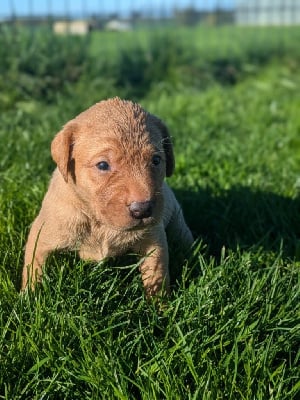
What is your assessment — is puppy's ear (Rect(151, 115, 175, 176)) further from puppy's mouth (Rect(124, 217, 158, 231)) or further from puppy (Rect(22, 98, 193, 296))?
puppy's mouth (Rect(124, 217, 158, 231))

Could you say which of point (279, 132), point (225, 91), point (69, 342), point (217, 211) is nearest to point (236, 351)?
point (69, 342)

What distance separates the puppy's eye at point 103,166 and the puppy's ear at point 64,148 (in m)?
0.18

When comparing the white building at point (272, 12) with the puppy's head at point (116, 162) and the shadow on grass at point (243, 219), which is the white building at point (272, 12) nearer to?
the shadow on grass at point (243, 219)

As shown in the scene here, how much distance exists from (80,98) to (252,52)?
5093mm

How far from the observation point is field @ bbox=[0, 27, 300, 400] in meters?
2.53

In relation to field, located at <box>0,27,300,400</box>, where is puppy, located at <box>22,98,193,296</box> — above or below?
above

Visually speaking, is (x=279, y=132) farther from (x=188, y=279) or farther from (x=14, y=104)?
(x=188, y=279)

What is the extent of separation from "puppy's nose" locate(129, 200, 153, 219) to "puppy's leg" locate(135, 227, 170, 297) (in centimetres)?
50

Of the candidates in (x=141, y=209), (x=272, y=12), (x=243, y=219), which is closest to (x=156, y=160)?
(x=141, y=209)

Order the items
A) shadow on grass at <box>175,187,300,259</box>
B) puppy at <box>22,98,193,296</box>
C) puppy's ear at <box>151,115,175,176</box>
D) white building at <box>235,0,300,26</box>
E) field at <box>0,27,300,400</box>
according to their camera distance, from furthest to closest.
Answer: white building at <box>235,0,300,26</box>, shadow on grass at <box>175,187,300,259</box>, puppy's ear at <box>151,115,175,176</box>, puppy at <box>22,98,193,296</box>, field at <box>0,27,300,400</box>

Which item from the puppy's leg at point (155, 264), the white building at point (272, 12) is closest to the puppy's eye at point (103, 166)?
the puppy's leg at point (155, 264)

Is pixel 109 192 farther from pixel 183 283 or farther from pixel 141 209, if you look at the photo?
pixel 183 283

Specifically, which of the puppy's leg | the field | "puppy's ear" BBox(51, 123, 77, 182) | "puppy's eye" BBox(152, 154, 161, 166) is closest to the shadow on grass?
the field

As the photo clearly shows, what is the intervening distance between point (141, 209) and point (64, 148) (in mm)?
514
